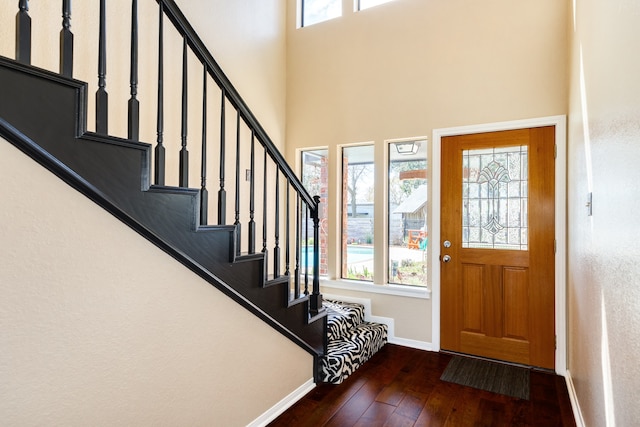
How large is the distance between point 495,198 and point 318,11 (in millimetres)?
2811

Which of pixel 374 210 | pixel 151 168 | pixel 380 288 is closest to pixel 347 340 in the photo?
pixel 380 288

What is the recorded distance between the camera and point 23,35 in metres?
1.20

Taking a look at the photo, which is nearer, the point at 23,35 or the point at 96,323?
the point at 23,35

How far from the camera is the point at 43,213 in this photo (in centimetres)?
125

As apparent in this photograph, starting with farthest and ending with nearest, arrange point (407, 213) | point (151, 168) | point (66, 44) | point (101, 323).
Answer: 1. point (407, 213)
2. point (151, 168)
3. point (101, 323)
4. point (66, 44)

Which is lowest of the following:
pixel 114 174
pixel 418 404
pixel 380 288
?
pixel 418 404

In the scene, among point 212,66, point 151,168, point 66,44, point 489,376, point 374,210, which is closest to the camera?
point 66,44

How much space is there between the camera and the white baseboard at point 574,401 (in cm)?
216

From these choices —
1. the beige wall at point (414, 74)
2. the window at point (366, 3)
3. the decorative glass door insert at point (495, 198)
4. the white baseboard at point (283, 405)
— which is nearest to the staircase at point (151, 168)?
the white baseboard at point (283, 405)

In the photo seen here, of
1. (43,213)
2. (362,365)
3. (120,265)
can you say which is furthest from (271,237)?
(43,213)

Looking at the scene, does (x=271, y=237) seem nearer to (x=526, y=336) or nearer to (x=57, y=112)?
(x=526, y=336)

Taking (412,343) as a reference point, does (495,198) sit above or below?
above

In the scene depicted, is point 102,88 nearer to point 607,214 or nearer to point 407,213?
point 607,214

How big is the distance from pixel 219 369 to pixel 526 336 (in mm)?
2537
